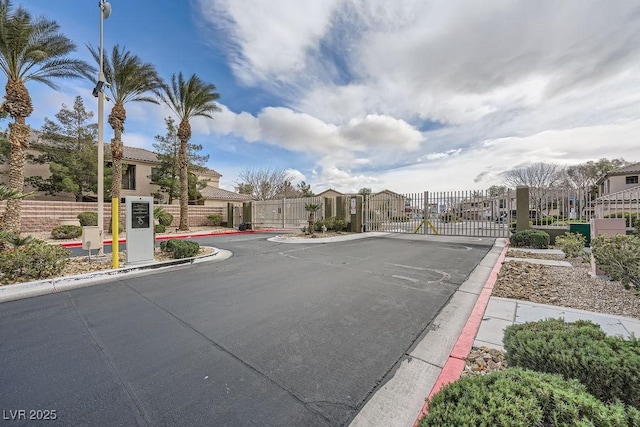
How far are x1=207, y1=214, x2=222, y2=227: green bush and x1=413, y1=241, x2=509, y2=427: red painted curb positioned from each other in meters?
22.0

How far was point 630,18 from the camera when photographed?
22.2ft

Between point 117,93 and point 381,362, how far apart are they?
745 inches

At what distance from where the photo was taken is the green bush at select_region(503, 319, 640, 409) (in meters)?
1.69

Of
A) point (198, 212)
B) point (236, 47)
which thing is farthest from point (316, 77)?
point (198, 212)

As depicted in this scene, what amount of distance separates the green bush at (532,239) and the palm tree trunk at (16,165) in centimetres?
1922

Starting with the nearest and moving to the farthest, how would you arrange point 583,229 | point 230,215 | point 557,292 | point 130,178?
1. point 557,292
2. point 583,229
3. point 230,215
4. point 130,178

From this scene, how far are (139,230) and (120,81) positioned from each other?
12516mm

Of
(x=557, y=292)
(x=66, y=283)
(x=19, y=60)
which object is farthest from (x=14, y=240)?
(x=557, y=292)

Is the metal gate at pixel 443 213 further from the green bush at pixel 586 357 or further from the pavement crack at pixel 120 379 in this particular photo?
the pavement crack at pixel 120 379

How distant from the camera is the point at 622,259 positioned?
157 inches

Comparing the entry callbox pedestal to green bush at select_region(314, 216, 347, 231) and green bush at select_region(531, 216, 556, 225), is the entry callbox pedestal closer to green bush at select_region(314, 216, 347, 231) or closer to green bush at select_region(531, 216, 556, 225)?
green bush at select_region(314, 216, 347, 231)

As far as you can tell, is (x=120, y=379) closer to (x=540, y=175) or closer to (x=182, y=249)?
(x=182, y=249)

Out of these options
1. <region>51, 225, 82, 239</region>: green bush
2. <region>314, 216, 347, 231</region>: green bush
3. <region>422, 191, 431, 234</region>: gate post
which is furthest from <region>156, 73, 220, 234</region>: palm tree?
<region>422, 191, 431, 234</region>: gate post

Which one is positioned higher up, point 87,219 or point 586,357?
point 87,219
